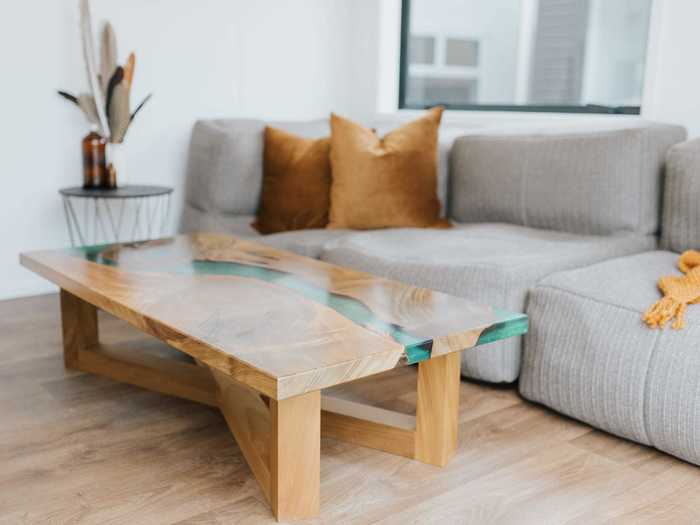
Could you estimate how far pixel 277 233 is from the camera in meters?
2.86

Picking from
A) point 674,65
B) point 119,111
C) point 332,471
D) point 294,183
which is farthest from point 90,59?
point 674,65

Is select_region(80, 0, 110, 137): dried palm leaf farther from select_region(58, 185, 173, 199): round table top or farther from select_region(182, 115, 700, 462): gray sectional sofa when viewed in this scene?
select_region(182, 115, 700, 462): gray sectional sofa

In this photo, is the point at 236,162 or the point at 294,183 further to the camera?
the point at 236,162

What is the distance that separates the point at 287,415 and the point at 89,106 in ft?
6.85

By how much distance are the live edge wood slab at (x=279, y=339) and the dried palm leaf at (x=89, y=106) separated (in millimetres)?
968

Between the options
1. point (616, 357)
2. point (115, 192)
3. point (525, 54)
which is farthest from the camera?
point (525, 54)

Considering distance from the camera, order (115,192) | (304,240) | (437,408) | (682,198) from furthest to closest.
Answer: (115,192) → (304,240) → (682,198) → (437,408)

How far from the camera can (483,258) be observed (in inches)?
83.7

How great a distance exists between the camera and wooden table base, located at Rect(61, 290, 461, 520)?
4.45 feet

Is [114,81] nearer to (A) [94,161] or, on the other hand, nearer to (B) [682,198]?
(A) [94,161]

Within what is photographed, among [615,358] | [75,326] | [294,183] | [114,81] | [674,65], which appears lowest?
[75,326]

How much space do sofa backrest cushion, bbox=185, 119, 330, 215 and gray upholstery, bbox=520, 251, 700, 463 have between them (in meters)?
1.47

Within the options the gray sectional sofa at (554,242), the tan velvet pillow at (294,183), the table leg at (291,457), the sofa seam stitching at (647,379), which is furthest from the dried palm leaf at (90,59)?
the sofa seam stitching at (647,379)

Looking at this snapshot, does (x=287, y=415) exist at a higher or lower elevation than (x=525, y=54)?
lower
